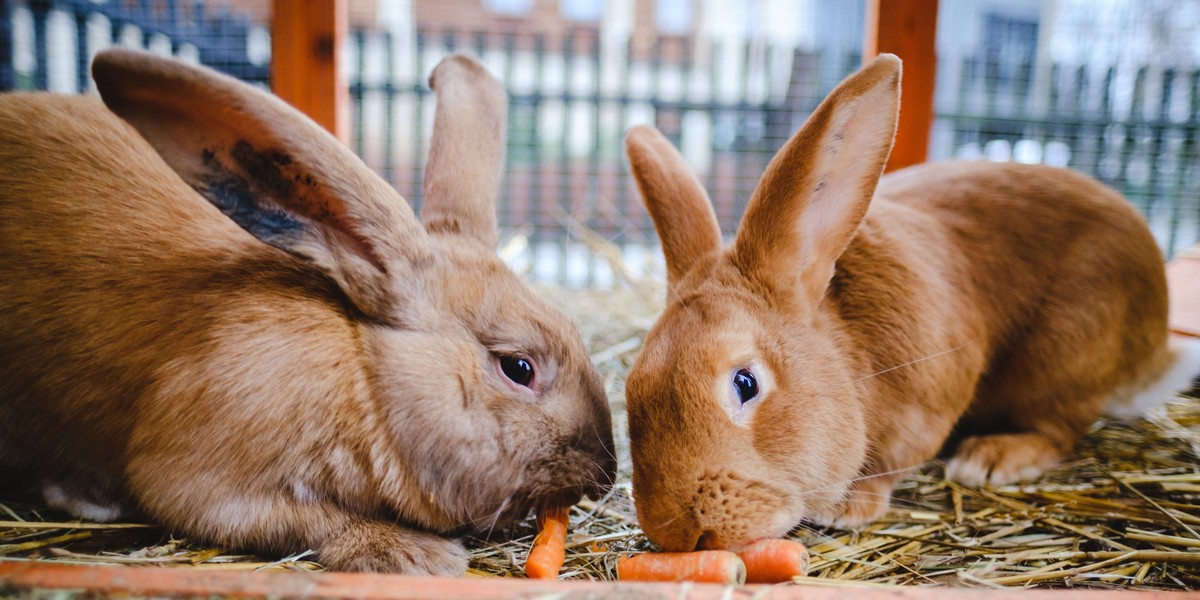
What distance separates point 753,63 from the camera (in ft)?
20.3

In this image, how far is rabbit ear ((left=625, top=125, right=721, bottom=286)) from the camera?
206cm

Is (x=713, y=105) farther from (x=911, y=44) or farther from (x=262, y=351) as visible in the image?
(x=262, y=351)

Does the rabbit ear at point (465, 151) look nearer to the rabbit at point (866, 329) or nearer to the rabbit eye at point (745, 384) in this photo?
the rabbit at point (866, 329)

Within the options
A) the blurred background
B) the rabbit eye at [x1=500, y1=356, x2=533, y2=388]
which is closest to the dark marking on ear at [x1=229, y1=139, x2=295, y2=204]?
the rabbit eye at [x1=500, y1=356, x2=533, y2=388]

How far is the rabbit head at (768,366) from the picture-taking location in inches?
60.6

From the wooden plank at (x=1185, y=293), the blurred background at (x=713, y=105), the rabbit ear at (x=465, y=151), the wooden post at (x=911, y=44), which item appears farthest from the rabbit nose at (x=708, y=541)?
the blurred background at (x=713, y=105)

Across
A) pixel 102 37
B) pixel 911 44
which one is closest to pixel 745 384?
pixel 911 44

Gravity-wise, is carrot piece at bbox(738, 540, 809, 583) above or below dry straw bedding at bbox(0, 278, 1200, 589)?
above

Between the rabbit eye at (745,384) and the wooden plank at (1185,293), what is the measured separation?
2.16m

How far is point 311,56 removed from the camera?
3.64 metres

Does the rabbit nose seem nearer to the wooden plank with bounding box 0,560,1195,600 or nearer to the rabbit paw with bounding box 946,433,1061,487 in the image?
the wooden plank with bounding box 0,560,1195,600

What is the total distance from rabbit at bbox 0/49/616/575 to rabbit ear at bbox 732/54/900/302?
1.76 feet

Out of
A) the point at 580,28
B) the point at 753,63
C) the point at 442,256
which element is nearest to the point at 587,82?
the point at 753,63

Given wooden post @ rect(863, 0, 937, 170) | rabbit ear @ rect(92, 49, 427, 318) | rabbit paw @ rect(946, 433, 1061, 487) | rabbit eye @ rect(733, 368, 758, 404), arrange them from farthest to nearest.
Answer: wooden post @ rect(863, 0, 937, 170) < rabbit paw @ rect(946, 433, 1061, 487) < rabbit eye @ rect(733, 368, 758, 404) < rabbit ear @ rect(92, 49, 427, 318)
